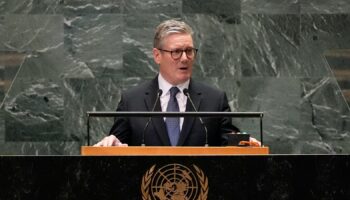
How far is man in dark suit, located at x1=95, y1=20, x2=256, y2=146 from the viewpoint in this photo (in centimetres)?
503

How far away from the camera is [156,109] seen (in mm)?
5133

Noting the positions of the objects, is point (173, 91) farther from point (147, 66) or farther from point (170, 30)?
point (147, 66)

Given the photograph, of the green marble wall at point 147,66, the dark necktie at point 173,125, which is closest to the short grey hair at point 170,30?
the dark necktie at point 173,125

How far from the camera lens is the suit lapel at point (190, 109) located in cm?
500

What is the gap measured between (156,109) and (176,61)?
37cm
